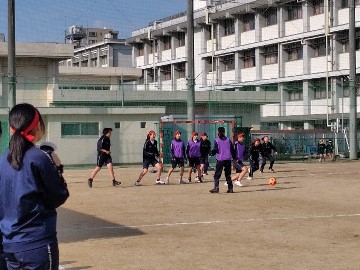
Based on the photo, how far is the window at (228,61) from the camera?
68.3 meters

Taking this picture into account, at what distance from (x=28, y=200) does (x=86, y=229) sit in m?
8.41

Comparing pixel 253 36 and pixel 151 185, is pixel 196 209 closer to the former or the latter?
pixel 151 185

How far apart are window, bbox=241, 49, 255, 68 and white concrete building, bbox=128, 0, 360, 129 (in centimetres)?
9

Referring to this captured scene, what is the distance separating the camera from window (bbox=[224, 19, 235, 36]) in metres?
67.2

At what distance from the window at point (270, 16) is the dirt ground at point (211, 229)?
4280cm

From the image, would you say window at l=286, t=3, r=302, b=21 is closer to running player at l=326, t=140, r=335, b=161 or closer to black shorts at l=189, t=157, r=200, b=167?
running player at l=326, t=140, r=335, b=161

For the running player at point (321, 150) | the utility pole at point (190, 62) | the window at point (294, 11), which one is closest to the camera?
the utility pole at point (190, 62)

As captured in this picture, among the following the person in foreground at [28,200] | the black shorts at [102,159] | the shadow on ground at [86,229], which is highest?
the person in foreground at [28,200]

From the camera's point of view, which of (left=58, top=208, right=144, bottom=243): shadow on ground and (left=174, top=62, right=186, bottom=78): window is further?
(left=174, top=62, right=186, bottom=78): window

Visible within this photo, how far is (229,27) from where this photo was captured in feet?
223

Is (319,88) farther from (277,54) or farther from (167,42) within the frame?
(167,42)

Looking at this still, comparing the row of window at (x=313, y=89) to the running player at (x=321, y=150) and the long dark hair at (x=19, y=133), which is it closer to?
the running player at (x=321, y=150)

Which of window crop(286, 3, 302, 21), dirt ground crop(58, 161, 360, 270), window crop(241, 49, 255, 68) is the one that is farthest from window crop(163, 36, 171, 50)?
dirt ground crop(58, 161, 360, 270)

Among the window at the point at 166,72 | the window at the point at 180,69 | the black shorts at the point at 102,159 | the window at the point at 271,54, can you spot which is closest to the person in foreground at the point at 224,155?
the black shorts at the point at 102,159
